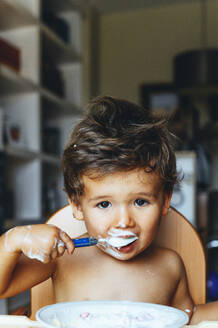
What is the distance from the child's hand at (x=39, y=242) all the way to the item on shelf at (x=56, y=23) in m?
2.30

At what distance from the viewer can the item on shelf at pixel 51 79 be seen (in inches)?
104

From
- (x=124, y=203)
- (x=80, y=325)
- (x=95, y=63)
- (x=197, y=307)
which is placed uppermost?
(x=95, y=63)

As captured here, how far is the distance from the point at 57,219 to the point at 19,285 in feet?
0.74

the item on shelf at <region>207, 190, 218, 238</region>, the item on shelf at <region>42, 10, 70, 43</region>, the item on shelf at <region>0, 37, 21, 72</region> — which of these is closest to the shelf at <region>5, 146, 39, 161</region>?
the item on shelf at <region>0, 37, 21, 72</region>

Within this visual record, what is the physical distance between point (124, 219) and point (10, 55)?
5.61 ft

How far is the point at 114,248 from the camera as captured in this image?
77 centimetres

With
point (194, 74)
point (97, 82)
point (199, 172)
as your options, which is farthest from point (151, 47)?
point (199, 172)

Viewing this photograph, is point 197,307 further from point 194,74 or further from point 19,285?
point 194,74

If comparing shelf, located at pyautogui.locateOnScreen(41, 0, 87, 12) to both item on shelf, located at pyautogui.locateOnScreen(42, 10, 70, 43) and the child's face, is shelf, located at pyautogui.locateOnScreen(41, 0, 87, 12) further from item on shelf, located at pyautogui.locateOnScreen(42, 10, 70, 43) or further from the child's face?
the child's face

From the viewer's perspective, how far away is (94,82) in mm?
4434

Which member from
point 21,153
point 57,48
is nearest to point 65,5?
point 57,48

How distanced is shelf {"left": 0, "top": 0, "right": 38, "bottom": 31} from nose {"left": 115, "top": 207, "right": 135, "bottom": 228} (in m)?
1.61

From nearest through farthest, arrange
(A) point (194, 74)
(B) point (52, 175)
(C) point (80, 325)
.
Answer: (C) point (80, 325) → (B) point (52, 175) → (A) point (194, 74)

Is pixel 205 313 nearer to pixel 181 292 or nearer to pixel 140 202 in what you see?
pixel 181 292
